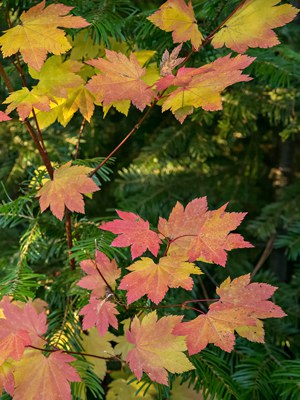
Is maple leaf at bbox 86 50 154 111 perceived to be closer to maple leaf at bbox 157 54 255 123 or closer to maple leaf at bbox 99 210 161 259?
maple leaf at bbox 157 54 255 123

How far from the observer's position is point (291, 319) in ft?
4.52

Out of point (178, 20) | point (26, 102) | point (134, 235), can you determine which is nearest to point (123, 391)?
point (134, 235)

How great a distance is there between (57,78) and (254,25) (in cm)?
31

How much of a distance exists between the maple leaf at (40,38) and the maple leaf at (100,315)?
34 centimetres

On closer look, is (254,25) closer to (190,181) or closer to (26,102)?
(26,102)

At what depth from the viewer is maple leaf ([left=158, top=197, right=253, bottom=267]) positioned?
712mm

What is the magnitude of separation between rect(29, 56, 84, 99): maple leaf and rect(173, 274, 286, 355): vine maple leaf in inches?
14.9

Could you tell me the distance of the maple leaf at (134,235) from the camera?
0.72 meters

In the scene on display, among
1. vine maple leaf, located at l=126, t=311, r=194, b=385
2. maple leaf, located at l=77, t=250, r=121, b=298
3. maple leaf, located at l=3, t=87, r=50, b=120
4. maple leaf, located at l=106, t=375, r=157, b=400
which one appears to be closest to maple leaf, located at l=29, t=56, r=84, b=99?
maple leaf, located at l=3, t=87, r=50, b=120

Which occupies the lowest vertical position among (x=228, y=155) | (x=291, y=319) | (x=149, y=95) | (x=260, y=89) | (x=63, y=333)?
(x=291, y=319)

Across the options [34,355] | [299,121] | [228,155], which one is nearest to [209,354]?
[34,355]

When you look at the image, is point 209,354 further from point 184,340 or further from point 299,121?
point 299,121

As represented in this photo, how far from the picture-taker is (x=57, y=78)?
0.83 meters

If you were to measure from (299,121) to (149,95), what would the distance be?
0.64 m
